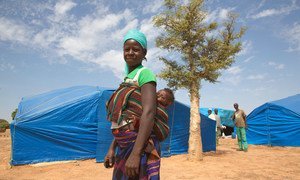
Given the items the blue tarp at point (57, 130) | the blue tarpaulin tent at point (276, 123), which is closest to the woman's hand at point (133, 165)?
the blue tarp at point (57, 130)

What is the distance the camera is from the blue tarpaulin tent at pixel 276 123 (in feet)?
45.6

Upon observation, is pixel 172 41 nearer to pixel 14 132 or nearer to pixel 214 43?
pixel 214 43

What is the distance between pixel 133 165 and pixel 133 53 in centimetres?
83

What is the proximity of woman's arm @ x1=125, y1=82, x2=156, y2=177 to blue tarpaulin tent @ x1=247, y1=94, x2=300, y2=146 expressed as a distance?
14010 mm

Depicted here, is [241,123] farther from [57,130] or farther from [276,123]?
[57,130]

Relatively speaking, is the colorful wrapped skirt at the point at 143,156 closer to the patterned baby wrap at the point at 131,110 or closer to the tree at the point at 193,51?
the patterned baby wrap at the point at 131,110

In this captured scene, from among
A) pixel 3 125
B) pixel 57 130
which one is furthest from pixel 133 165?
pixel 3 125

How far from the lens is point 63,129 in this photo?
8906mm

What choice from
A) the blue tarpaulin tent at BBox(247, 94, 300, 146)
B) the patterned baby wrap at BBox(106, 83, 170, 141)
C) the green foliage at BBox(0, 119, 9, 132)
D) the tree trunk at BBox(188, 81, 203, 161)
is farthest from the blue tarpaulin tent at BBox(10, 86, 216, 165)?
the green foliage at BBox(0, 119, 9, 132)

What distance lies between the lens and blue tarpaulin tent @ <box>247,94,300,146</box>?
45.6ft

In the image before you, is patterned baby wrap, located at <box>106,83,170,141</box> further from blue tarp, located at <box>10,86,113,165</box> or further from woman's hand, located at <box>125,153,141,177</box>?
blue tarp, located at <box>10,86,113,165</box>

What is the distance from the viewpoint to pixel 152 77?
1940 mm

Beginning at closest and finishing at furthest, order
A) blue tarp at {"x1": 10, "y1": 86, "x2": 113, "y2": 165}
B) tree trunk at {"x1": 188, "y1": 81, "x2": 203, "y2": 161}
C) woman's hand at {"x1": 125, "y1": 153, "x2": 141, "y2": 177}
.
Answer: woman's hand at {"x1": 125, "y1": 153, "x2": 141, "y2": 177}
blue tarp at {"x1": 10, "y1": 86, "x2": 113, "y2": 165}
tree trunk at {"x1": 188, "y1": 81, "x2": 203, "y2": 161}

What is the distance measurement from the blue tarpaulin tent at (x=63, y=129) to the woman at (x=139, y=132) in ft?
23.5
